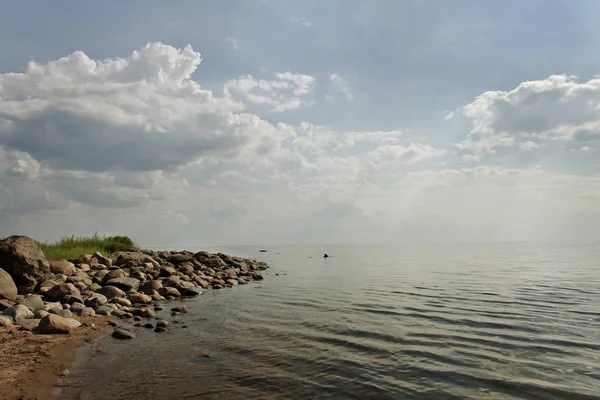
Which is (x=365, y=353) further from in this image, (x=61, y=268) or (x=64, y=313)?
(x=61, y=268)

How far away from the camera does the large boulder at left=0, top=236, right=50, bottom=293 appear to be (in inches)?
607

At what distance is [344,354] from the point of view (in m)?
9.80

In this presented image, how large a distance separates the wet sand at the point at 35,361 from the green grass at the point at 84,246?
14312 mm

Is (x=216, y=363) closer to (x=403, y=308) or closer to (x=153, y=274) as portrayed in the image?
(x=403, y=308)

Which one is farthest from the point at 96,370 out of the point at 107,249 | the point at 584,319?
the point at 107,249

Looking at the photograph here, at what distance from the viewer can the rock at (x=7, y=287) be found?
13.7 metres

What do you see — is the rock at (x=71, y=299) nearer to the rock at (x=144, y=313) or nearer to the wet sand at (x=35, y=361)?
the rock at (x=144, y=313)

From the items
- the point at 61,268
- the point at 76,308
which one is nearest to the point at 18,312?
the point at 76,308

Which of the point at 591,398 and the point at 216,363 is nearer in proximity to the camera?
the point at 591,398

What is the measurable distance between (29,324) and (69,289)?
4129mm

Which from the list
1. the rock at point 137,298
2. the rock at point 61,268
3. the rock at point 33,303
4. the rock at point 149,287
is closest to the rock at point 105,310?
the rock at point 33,303

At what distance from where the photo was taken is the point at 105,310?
14.4 meters

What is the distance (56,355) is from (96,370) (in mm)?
1378

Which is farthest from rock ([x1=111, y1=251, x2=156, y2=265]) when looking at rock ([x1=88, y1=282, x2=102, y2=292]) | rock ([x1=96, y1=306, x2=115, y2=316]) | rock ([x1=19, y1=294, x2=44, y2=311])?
rock ([x1=19, y1=294, x2=44, y2=311])
